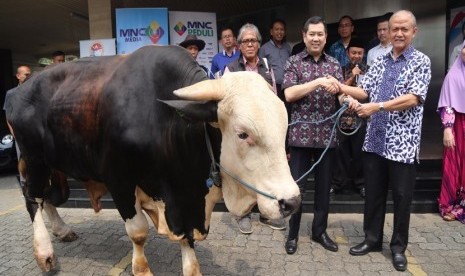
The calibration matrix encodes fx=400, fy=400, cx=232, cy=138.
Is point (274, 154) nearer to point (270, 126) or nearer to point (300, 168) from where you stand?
point (270, 126)

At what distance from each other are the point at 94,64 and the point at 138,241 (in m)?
1.34

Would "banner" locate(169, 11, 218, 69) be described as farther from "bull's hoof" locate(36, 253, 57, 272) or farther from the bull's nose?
the bull's nose

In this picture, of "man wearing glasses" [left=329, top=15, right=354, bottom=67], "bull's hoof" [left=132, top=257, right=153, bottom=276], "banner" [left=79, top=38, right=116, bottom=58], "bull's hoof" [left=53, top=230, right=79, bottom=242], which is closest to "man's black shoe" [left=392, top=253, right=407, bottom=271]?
"bull's hoof" [left=132, top=257, right=153, bottom=276]

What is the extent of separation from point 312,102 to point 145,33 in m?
4.92

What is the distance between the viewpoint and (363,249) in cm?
371

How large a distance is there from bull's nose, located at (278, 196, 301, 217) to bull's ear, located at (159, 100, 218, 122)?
0.58 meters

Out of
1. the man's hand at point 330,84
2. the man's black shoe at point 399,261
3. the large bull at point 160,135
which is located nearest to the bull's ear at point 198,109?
the large bull at point 160,135

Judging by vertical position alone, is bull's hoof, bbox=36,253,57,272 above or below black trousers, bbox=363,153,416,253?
below

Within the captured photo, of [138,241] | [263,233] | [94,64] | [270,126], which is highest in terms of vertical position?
[94,64]

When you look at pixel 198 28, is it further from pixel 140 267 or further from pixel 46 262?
pixel 140 267

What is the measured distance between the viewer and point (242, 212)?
2312mm

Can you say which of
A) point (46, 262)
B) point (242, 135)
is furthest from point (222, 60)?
point (242, 135)

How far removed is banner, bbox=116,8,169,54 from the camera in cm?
747

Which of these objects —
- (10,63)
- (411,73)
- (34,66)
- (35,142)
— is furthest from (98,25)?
(34,66)
